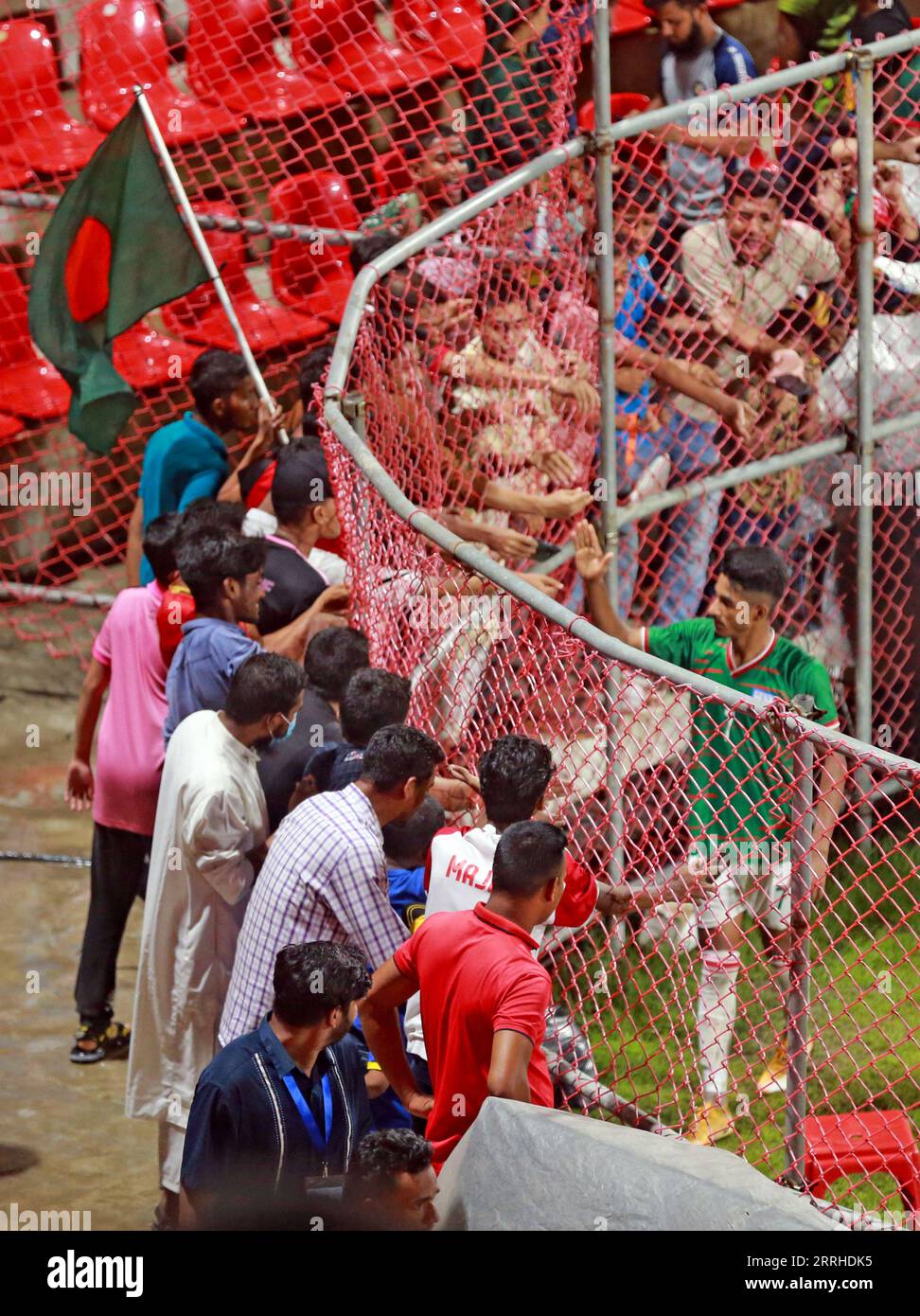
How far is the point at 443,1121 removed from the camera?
167 inches

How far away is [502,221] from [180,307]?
9.11 ft

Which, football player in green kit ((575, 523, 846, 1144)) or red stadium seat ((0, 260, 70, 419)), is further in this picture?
red stadium seat ((0, 260, 70, 419))

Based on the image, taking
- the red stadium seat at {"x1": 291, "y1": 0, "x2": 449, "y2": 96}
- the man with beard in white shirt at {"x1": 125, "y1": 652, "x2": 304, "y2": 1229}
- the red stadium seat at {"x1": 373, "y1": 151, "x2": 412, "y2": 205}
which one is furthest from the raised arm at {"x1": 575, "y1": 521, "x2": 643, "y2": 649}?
the red stadium seat at {"x1": 291, "y1": 0, "x2": 449, "y2": 96}

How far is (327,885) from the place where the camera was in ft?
15.3

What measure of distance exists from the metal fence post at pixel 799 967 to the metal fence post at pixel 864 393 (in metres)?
2.66

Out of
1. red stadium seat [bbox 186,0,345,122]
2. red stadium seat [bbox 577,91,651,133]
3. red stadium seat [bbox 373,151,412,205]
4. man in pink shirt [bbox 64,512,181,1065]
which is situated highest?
red stadium seat [bbox 186,0,345,122]

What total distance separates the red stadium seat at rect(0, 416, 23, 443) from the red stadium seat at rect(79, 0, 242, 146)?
1.52m

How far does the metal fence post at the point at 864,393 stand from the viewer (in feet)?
22.7

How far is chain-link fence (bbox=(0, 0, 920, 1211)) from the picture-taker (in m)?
5.12

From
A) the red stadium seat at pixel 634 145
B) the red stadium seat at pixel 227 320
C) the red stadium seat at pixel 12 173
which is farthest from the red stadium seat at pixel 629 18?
the red stadium seat at pixel 12 173

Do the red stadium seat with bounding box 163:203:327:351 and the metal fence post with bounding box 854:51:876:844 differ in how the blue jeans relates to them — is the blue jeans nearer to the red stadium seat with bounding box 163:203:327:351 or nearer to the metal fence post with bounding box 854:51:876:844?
the metal fence post with bounding box 854:51:876:844

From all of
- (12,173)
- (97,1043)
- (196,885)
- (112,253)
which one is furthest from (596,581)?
(12,173)

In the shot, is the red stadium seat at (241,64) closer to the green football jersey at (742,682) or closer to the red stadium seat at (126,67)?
the red stadium seat at (126,67)
